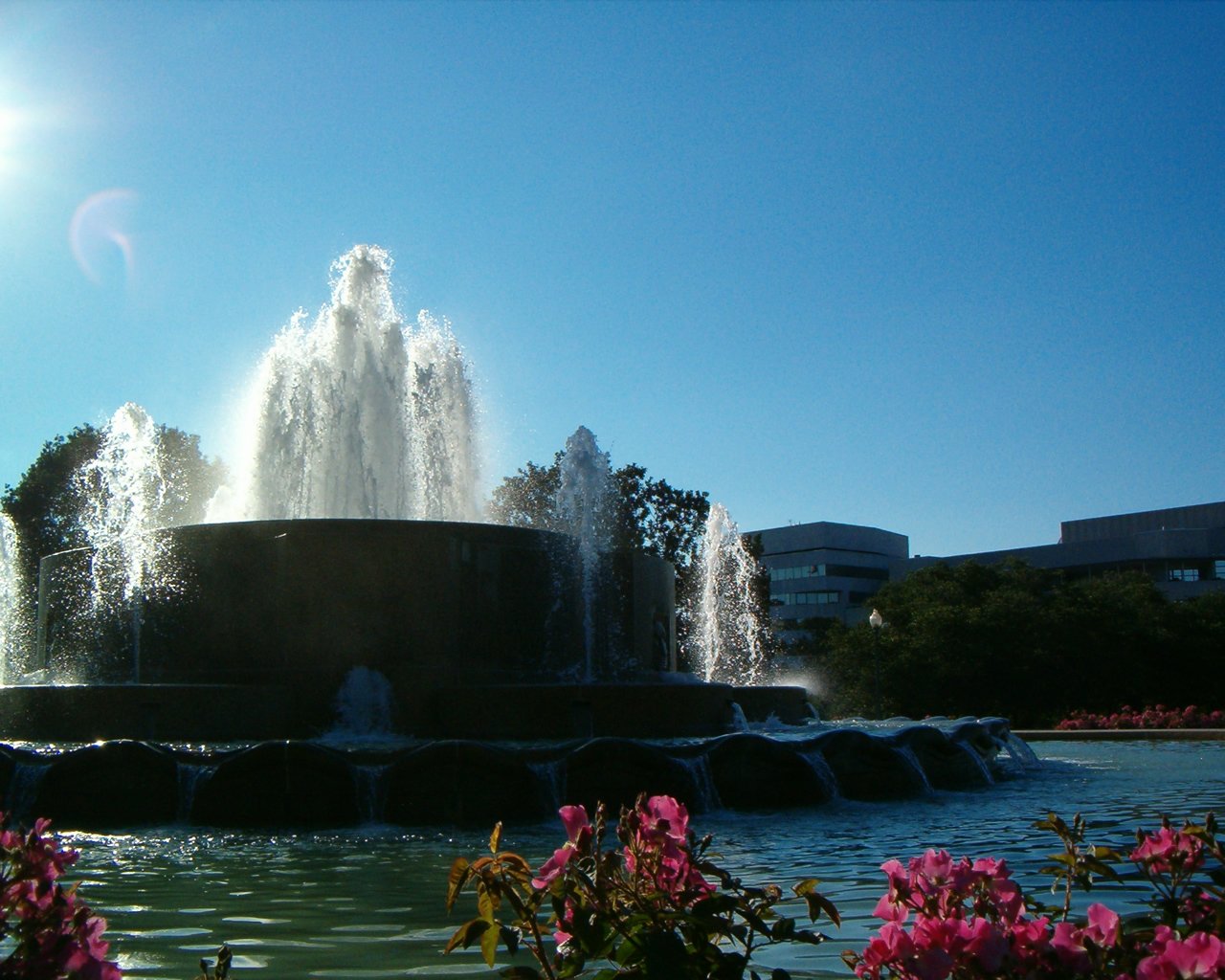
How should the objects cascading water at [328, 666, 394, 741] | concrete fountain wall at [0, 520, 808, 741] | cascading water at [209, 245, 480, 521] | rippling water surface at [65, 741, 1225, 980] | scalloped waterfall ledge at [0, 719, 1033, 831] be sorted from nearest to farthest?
rippling water surface at [65, 741, 1225, 980]
scalloped waterfall ledge at [0, 719, 1033, 831]
concrete fountain wall at [0, 520, 808, 741]
cascading water at [328, 666, 394, 741]
cascading water at [209, 245, 480, 521]

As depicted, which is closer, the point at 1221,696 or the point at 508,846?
the point at 508,846

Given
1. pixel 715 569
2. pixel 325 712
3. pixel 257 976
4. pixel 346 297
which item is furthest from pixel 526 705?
pixel 715 569

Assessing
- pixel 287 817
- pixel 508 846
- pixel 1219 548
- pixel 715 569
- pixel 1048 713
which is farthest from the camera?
pixel 1219 548

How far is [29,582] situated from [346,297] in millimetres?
25583

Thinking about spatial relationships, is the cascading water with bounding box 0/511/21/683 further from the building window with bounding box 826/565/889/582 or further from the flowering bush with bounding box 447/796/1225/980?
the building window with bounding box 826/565/889/582

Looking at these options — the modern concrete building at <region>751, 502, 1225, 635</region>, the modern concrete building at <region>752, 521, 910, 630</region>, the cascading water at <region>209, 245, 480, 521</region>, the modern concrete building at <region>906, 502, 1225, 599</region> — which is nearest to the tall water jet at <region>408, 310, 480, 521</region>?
the cascading water at <region>209, 245, 480, 521</region>

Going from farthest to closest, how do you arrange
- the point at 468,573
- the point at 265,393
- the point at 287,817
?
the point at 265,393
the point at 468,573
the point at 287,817

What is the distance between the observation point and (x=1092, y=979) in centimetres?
199

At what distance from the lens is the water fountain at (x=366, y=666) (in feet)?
32.3

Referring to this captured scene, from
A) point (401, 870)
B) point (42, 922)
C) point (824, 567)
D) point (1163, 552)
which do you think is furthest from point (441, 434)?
point (824, 567)

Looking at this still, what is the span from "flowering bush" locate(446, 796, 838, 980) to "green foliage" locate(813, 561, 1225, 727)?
33789mm

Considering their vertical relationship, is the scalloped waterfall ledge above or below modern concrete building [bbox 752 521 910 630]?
below

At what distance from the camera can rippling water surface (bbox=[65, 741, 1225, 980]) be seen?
503cm

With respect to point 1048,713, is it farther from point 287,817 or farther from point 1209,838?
point 1209,838
